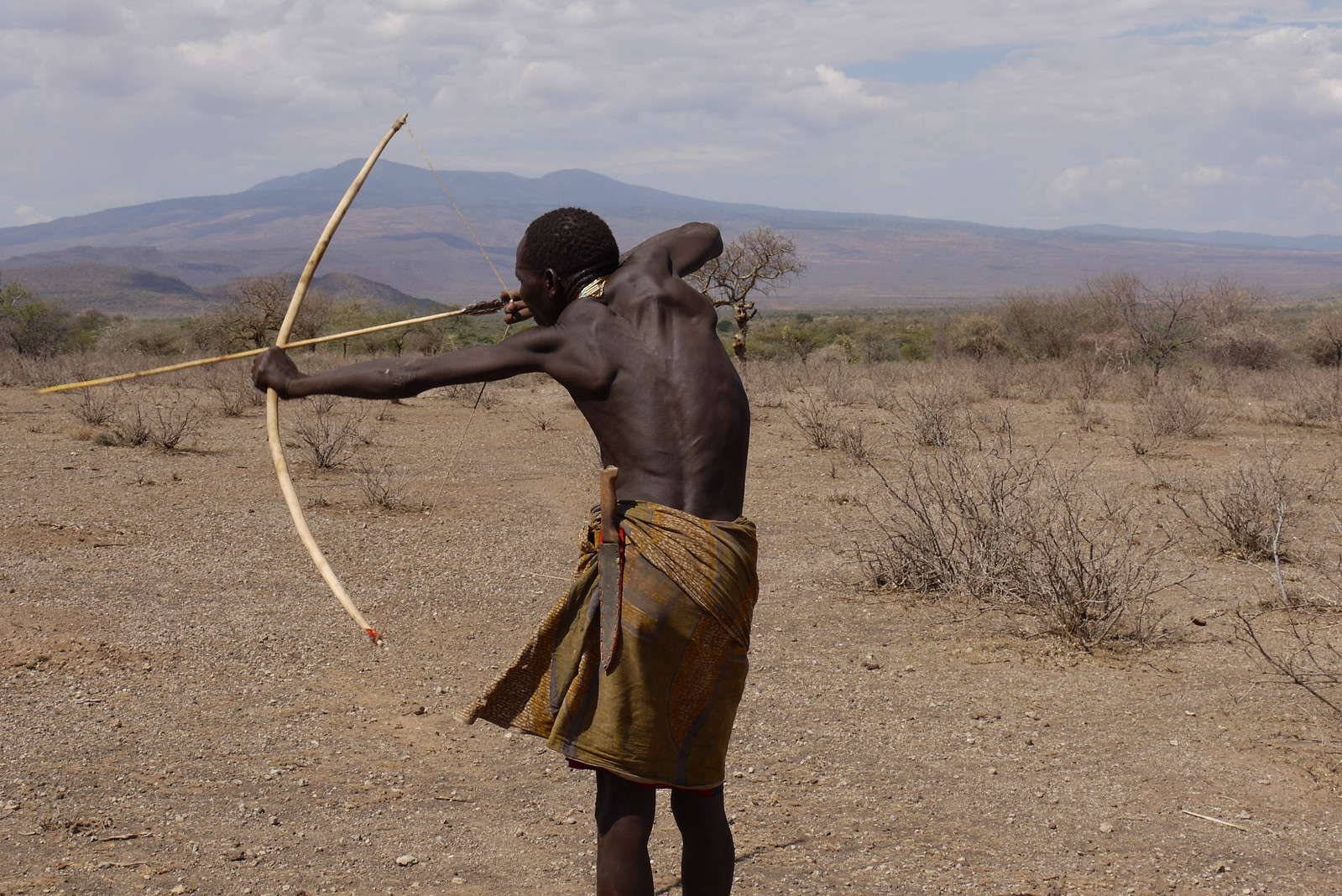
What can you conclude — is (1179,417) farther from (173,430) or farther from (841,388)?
(173,430)

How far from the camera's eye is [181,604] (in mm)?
5645

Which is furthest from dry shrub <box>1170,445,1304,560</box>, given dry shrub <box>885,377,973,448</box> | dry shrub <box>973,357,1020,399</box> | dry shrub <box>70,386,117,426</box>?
dry shrub <box>70,386,117,426</box>

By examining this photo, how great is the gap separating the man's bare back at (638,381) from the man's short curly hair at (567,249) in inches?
3.2

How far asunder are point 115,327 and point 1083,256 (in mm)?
195217

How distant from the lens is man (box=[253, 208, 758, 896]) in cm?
209

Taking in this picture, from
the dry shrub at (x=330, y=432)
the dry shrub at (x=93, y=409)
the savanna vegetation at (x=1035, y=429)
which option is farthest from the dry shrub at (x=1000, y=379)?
the dry shrub at (x=93, y=409)

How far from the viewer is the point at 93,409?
12062 millimetres

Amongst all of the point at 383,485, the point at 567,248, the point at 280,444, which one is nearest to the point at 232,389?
the point at 383,485

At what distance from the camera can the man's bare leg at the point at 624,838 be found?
2.12 metres

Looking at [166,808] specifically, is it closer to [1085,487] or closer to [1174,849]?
[1174,849]

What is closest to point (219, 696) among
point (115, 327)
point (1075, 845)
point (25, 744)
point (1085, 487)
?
point (25, 744)

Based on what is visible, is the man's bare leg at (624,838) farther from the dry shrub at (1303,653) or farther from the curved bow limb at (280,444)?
the dry shrub at (1303,653)

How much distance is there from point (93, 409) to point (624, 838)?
39.3ft

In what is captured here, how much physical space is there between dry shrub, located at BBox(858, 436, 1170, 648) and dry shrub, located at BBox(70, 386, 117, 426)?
29.9 feet
